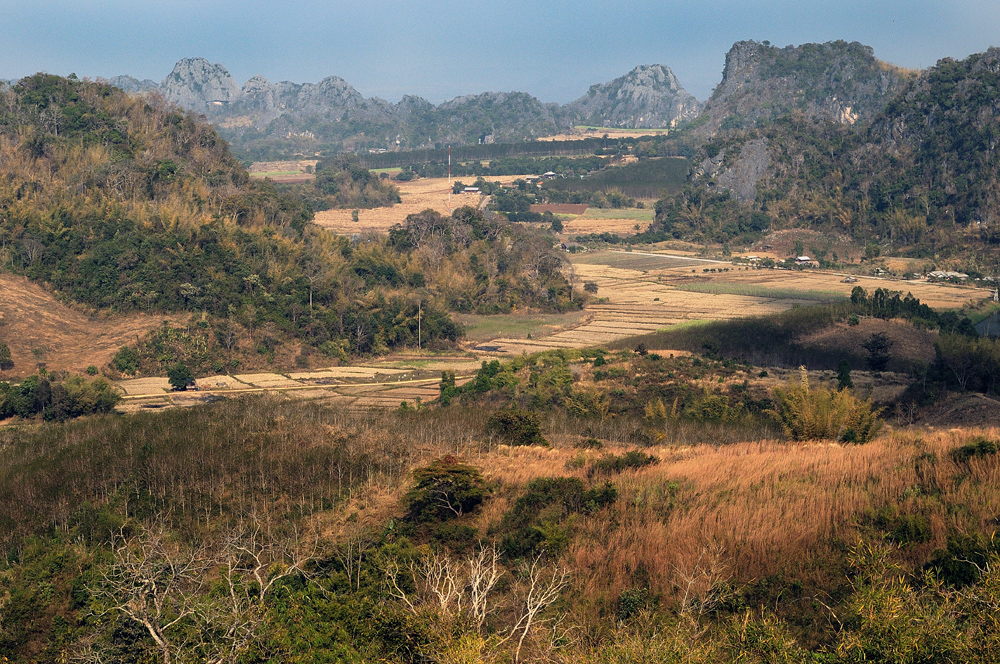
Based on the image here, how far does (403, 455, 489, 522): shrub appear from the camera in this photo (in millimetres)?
36312

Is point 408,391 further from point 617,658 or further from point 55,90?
point 55,90

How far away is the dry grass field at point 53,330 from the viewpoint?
70.8 metres

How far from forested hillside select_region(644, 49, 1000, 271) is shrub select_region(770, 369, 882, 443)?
3716 inches

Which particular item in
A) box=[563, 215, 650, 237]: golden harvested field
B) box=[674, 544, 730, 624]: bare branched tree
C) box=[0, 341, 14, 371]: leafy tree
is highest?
box=[674, 544, 730, 624]: bare branched tree

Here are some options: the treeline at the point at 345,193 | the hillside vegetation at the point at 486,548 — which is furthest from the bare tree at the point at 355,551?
the treeline at the point at 345,193

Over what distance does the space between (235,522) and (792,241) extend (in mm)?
136263

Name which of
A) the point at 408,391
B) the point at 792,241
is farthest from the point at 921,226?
the point at 408,391

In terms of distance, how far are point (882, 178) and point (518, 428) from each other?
135562 mm

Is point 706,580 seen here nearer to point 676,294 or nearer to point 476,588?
point 476,588

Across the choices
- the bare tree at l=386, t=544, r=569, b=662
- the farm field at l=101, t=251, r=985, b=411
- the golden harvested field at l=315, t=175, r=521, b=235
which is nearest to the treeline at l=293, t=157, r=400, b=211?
the golden harvested field at l=315, t=175, r=521, b=235

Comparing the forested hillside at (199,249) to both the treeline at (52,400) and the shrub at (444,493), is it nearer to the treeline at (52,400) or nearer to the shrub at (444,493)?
the treeline at (52,400)

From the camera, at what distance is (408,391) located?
228 ft

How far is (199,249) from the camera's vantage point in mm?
86312

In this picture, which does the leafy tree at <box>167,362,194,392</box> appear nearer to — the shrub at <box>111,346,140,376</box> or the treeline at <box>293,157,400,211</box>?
the shrub at <box>111,346,140,376</box>
